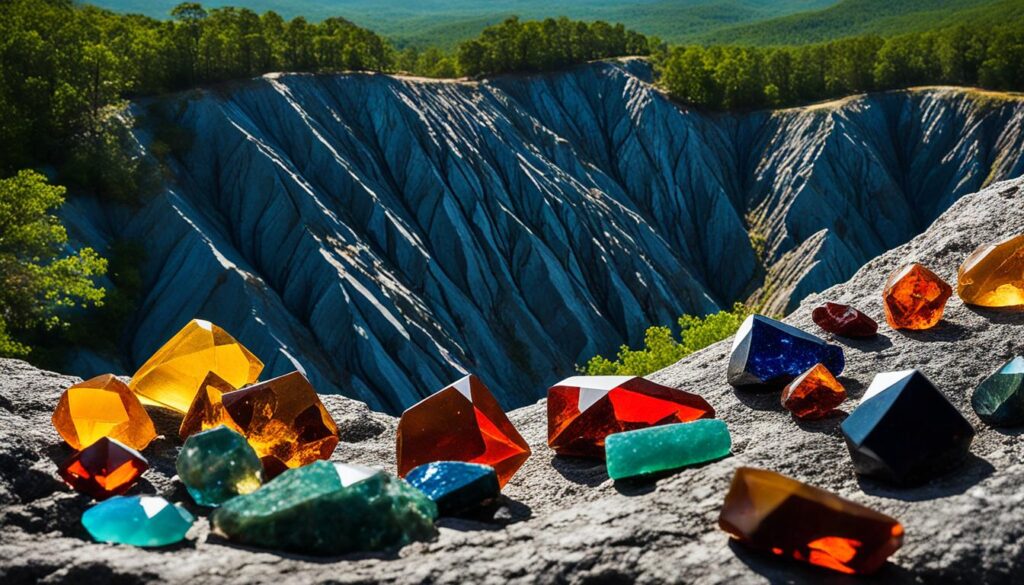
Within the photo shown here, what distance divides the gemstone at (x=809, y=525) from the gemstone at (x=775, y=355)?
6.60 feet

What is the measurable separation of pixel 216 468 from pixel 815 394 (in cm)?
304

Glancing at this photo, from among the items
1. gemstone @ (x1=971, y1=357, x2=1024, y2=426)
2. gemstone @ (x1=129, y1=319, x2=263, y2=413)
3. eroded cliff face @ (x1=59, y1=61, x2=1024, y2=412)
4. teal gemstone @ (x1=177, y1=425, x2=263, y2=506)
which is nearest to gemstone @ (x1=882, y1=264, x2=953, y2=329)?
gemstone @ (x1=971, y1=357, x2=1024, y2=426)

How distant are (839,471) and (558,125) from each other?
234ft

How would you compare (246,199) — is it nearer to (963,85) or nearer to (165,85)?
(165,85)

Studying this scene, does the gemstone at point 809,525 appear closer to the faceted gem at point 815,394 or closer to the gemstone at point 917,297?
the faceted gem at point 815,394

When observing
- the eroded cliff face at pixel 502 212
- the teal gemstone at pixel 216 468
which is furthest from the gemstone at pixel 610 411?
the eroded cliff face at pixel 502 212

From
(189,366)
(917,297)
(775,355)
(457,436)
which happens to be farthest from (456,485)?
(917,297)

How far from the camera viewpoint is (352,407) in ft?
19.5

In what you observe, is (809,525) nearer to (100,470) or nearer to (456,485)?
(456,485)

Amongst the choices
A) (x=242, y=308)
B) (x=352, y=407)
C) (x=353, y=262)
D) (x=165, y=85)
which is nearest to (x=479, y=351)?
(x=353, y=262)

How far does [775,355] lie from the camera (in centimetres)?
505

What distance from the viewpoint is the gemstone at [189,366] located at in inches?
203

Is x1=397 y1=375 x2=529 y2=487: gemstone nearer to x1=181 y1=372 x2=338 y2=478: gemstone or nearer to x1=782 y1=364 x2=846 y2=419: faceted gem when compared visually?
x1=181 y1=372 x2=338 y2=478: gemstone

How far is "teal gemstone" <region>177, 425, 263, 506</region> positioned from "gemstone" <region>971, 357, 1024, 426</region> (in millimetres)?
3503
